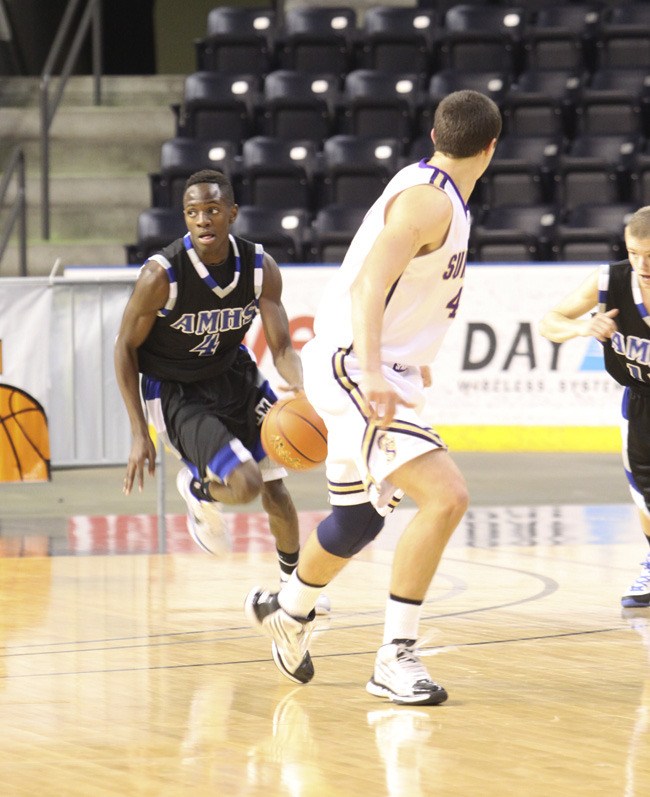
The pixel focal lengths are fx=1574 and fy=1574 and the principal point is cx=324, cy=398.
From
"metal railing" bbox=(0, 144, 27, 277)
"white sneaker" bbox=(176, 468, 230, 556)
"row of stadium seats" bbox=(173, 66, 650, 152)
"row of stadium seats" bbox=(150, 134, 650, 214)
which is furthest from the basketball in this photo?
"row of stadium seats" bbox=(173, 66, 650, 152)

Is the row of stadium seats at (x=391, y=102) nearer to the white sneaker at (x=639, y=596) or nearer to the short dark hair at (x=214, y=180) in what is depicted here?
the white sneaker at (x=639, y=596)

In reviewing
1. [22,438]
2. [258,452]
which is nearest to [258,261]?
[258,452]

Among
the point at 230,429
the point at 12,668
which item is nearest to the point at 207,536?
the point at 230,429

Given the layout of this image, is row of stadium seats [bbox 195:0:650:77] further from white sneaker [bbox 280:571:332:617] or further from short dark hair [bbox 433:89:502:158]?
short dark hair [bbox 433:89:502:158]

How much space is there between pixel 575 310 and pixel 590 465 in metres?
5.68

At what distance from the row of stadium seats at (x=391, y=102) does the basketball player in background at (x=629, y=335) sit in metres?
7.90

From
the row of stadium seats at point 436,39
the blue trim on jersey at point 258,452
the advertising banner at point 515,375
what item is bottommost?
the advertising banner at point 515,375

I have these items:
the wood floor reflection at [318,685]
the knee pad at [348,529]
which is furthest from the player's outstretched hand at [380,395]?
the wood floor reflection at [318,685]

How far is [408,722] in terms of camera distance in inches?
167

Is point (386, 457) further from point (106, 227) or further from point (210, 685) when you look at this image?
point (106, 227)

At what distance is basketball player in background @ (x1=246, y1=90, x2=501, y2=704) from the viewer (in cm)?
426

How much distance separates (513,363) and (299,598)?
7.11 meters

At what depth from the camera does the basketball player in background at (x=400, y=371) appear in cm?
426

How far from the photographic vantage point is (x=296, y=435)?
5270 mm
